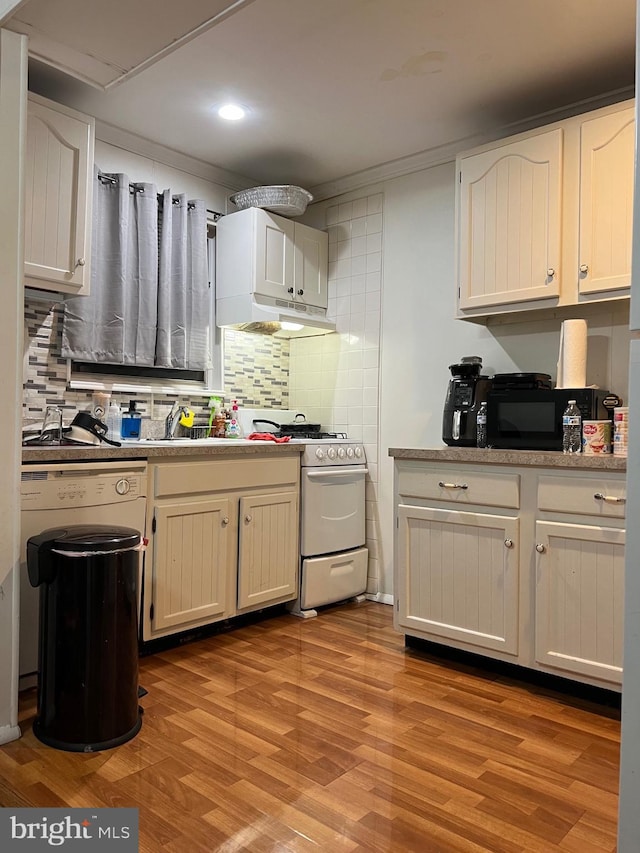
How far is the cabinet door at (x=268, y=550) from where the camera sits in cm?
311

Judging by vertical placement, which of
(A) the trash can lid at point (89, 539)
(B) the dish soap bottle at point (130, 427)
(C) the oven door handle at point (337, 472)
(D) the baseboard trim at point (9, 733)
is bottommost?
(D) the baseboard trim at point (9, 733)

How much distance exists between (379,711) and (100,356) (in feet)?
6.89

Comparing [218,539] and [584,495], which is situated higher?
[584,495]

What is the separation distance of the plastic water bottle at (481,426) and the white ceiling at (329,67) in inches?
57.0

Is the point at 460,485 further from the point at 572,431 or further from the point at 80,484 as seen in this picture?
the point at 80,484

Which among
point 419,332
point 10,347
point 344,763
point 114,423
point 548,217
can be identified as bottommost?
point 344,763

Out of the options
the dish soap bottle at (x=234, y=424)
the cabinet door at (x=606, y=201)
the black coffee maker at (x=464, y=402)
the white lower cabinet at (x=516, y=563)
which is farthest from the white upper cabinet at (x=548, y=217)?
the dish soap bottle at (x=234, y=424)

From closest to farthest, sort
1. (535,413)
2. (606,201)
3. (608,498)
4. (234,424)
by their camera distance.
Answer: (608,498), (606,201), (535,413), (234,424)

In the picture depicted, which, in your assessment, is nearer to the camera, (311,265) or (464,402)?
(464,402)

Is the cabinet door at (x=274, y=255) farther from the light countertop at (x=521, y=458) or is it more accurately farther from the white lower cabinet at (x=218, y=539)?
the light countertop at (x=521, y=458)

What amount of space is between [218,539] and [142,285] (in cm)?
141

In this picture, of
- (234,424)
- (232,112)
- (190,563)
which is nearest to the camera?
(190,563)

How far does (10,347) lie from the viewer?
2039 mm

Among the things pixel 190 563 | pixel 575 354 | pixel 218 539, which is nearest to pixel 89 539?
pixel 190 563
